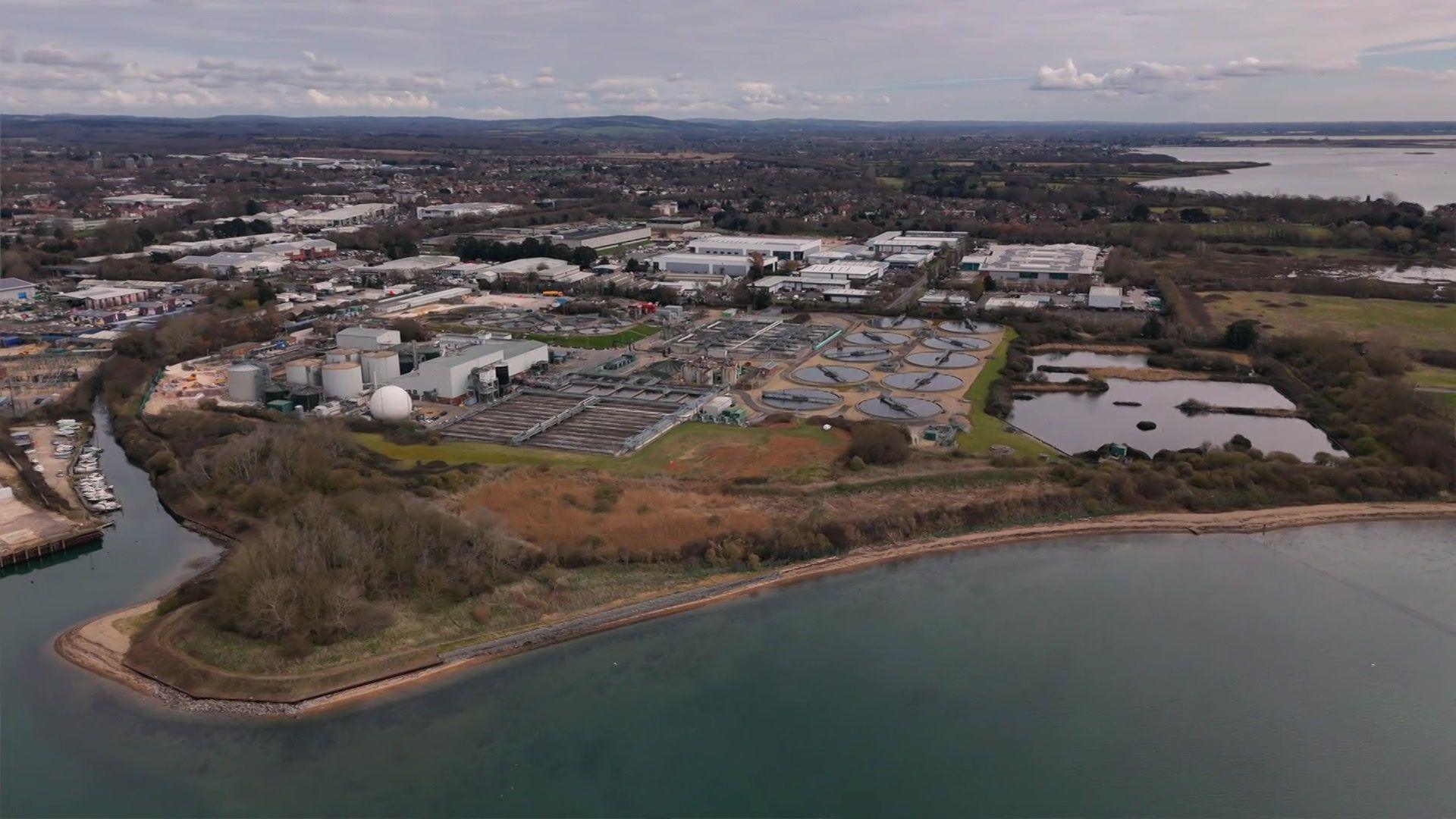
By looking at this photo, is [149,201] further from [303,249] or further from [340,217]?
[303,249]

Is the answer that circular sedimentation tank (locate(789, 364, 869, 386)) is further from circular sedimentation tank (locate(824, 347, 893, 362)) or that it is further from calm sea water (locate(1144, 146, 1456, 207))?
calm sea water (locate(1144, 146, 1456, 207))

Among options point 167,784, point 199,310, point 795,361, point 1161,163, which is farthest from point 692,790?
point 1161,163

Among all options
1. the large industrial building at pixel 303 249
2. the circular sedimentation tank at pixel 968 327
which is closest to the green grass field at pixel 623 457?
the circular sedimentation tank at pixel 968 327

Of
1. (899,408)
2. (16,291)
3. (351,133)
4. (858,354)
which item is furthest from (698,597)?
(351,133)

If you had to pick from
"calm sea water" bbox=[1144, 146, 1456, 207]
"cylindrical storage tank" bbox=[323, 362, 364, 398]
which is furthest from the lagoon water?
"calm sea water" bbox=[1144, 146, 1456, 207]

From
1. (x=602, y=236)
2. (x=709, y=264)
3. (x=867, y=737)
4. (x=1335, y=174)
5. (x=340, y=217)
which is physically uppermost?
(x=1335, y=174)

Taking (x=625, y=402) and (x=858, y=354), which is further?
(x=858, y=354)
